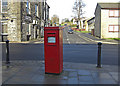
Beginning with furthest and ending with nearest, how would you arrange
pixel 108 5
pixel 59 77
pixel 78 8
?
pixel 78 8, pixel 108 5, pixel 59 77

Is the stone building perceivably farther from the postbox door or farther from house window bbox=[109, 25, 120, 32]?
the postbox door

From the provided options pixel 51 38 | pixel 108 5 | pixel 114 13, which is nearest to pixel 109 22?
pixel 114 13

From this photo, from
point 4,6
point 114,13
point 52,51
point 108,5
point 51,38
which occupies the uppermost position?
point 108,5

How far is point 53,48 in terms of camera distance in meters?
5.47

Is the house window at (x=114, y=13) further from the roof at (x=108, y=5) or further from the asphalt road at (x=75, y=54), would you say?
the asphalt road at (x=75, y=54)

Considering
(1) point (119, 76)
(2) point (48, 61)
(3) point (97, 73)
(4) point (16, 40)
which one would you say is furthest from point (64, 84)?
(4) point (16, 40)

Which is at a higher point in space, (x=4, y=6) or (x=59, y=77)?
(x=4, y=6)

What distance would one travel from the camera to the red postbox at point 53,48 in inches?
212

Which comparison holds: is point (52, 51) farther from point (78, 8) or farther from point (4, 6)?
point (78, 8)

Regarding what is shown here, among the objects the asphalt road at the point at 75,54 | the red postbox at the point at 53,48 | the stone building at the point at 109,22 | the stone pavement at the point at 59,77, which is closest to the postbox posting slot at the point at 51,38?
the red postbox at the point at 53,48

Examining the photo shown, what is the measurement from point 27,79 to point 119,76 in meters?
3.31

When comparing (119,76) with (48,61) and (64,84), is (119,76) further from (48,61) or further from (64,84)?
(48,61)

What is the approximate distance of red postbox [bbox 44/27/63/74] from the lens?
5.39 metres

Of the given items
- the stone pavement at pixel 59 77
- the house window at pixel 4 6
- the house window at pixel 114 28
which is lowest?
the stone pavement at pixel 59 77
